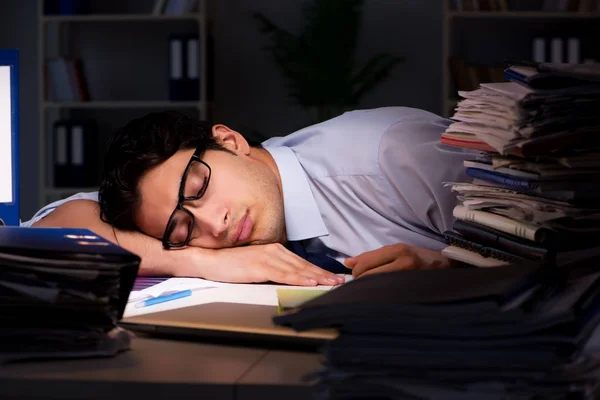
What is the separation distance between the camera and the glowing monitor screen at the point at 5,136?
4.23ft

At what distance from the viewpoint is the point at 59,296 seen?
738 millimetres

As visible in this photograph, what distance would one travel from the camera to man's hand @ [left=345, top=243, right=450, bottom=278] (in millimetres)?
1290

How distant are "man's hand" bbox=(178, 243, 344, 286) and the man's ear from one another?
0.36m

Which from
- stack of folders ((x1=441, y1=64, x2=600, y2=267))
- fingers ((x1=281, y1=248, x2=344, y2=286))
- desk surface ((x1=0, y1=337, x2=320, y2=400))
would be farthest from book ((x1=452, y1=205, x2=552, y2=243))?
desk surface ((x1=0, y1=337, x2=320, y2=400))

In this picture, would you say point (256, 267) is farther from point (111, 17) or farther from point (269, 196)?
point (111, 17)

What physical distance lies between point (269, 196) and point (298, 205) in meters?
0.09

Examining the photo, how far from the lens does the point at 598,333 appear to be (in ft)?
2.18

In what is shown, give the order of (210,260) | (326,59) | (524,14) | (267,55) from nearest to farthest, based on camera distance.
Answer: (210,260) → (524,14) → (326,59) → (267,55)

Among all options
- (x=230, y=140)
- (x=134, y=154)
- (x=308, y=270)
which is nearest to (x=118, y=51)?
(x=230, y=140)

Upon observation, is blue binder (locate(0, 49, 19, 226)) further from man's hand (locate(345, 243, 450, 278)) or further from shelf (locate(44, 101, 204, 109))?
shelf (locate(44, 101, 204, 109))

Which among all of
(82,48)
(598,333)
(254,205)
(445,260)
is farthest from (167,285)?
(82,48)

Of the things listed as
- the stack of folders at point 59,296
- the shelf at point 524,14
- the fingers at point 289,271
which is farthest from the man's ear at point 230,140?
the shelf at point 524,14

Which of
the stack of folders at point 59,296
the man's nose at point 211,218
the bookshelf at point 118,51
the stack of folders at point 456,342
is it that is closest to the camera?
the stack of folders at point 456,342

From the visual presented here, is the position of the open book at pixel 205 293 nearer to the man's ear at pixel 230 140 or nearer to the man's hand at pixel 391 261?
the man's hand at pixel 391 261
